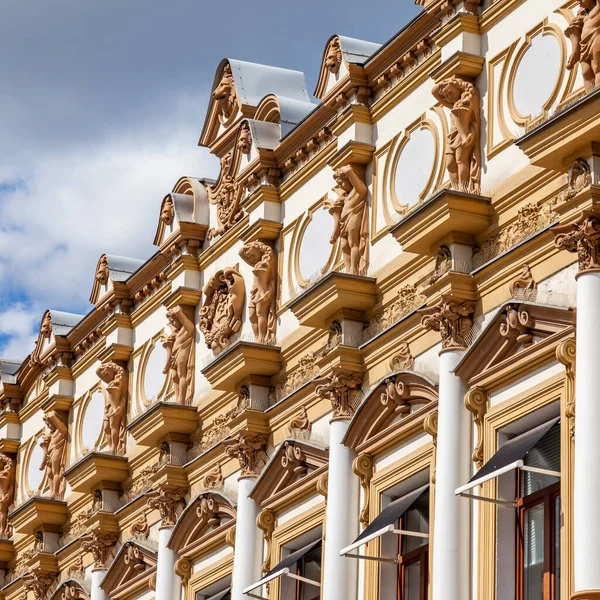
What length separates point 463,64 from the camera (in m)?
25.1

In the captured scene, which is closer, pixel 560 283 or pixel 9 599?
pixel 560 283

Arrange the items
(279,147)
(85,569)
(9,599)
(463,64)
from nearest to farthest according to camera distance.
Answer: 1. (463,64)
2. (279,147)
3. (85,569)
4. (9,599)

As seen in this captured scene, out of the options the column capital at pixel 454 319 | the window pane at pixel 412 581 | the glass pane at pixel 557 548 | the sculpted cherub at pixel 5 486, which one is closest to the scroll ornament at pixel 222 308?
the window pane at pixel 412 581

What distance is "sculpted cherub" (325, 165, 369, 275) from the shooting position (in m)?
27.3

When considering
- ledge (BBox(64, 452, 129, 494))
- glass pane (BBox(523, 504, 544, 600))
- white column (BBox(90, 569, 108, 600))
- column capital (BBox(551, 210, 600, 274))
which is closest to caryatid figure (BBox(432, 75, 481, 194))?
column capital (BBox(551, 210, 600, 274))

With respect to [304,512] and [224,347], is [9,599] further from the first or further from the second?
[304,512]

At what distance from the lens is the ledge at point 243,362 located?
29.2m

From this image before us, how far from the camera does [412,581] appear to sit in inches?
980

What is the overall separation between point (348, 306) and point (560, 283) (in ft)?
16.0

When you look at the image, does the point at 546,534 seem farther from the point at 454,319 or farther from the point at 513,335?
the point at 454,319

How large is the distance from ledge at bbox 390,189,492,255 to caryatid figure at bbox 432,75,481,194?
56cm

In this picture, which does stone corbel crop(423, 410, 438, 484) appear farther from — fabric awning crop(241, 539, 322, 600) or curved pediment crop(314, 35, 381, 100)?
curved pediment crop(314, 35, 381, 100)

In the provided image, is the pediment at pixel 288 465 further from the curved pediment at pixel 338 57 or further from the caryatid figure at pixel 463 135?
the curved pediment at pixel 338 57

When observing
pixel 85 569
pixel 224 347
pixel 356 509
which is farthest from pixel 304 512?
pixel 85 569
